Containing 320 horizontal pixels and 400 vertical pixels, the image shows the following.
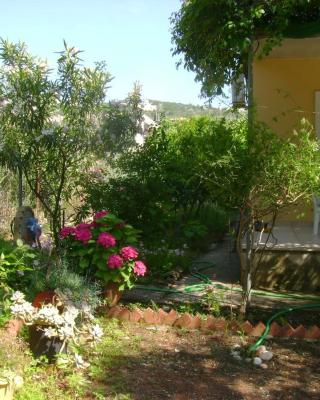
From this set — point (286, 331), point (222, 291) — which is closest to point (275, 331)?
point (286, 331)

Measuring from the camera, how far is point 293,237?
702 cm

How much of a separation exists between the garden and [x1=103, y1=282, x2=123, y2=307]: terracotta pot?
0.01 m

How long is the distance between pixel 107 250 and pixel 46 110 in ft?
5.81

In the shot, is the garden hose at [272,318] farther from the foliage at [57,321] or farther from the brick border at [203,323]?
the foliage at [57,321]

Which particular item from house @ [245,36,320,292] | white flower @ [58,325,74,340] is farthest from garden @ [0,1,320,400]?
house @ [245,36,320,292]

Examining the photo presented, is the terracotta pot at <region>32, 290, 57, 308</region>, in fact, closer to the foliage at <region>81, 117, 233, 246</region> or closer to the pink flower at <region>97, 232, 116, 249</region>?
the pink flower at <region>97, 232, 116, 249</region>

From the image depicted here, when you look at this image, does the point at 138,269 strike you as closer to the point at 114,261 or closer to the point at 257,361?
the point at 114,261

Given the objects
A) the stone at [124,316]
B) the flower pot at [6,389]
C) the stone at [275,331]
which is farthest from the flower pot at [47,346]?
the stone at [275,331]

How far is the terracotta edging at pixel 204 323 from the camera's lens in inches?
183

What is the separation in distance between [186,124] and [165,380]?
30.1ft

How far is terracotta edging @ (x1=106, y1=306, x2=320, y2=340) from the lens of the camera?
15.3 ft

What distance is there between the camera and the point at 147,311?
16.1 feet

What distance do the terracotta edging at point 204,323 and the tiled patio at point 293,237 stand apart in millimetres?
990

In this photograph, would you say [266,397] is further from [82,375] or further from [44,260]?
[44,260]
